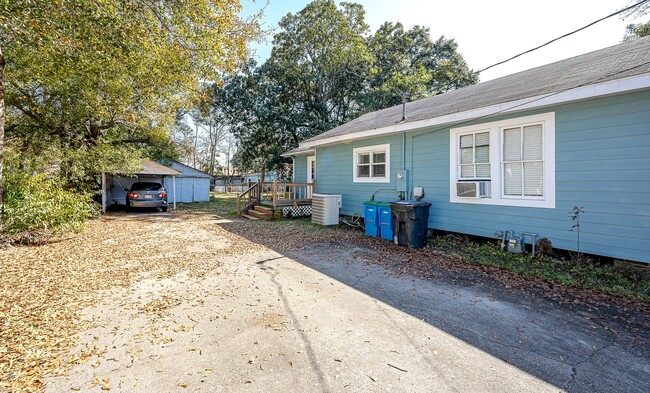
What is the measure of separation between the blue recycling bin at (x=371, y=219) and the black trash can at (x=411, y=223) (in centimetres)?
93

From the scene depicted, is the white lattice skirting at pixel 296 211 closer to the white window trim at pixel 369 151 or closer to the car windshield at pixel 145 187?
the white window trim at pixel 369 151

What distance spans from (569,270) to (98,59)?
1033 centimetres

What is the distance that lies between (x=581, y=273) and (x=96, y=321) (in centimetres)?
680

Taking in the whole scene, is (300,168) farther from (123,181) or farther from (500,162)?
(123,181)

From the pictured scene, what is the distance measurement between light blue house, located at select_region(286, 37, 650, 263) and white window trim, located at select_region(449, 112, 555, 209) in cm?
2

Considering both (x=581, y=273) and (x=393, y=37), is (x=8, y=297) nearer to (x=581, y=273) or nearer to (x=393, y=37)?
(x=581, y=273)

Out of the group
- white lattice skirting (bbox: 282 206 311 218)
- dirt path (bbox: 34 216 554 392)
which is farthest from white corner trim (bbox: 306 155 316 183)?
dirt path (bbox: 34 216 554 392)

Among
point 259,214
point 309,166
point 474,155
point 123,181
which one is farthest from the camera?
point 123,181

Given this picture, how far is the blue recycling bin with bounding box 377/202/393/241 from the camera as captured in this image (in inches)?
299

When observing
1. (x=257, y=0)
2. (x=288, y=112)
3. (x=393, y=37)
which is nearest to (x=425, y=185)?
(x=257, y=0)

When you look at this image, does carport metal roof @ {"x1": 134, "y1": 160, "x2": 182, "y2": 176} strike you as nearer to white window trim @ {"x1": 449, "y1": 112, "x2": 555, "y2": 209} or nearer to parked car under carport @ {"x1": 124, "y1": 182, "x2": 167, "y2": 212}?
parked car under carport @ {"x1": 124, "y1": 182, "x2": 167, "y2": 212}

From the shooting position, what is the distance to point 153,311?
11.4 feet

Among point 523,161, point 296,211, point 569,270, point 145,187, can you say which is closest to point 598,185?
point 523,161

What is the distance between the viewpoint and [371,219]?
818cm
